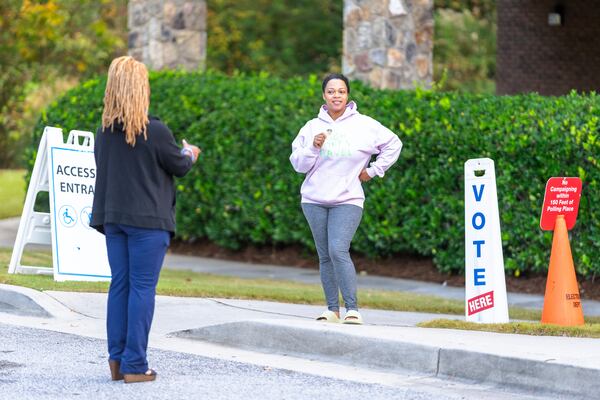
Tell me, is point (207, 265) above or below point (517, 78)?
below

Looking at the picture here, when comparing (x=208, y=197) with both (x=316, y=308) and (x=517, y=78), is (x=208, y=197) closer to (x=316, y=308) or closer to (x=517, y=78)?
(x=316, y=308)

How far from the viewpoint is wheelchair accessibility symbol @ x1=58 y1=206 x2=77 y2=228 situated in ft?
36.2

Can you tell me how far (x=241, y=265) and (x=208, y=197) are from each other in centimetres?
98

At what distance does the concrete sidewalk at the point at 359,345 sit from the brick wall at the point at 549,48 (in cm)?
1217

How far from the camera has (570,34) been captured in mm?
21125

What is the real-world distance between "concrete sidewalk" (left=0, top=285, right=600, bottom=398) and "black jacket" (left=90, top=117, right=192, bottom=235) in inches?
58.9

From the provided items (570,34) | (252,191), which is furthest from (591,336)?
(570,34)

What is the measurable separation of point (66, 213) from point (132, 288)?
170 inches

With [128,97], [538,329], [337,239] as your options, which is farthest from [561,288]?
[128,97]

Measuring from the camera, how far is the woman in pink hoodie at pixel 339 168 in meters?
8.74

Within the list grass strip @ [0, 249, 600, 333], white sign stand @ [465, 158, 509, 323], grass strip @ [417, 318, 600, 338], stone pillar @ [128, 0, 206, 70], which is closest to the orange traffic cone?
→ grass strip @ [417, 318, 600, 338]

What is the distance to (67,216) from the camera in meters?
11.1

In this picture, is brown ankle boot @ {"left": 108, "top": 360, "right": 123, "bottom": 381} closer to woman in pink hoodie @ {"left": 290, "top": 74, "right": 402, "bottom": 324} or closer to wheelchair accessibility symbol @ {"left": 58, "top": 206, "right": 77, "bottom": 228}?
woman in pink hoodie @ {"left": 290, "top": 74, "right": 402, "bottom": 324}

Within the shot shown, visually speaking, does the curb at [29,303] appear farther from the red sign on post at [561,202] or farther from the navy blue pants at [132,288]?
the red sign on post at [561,202]
